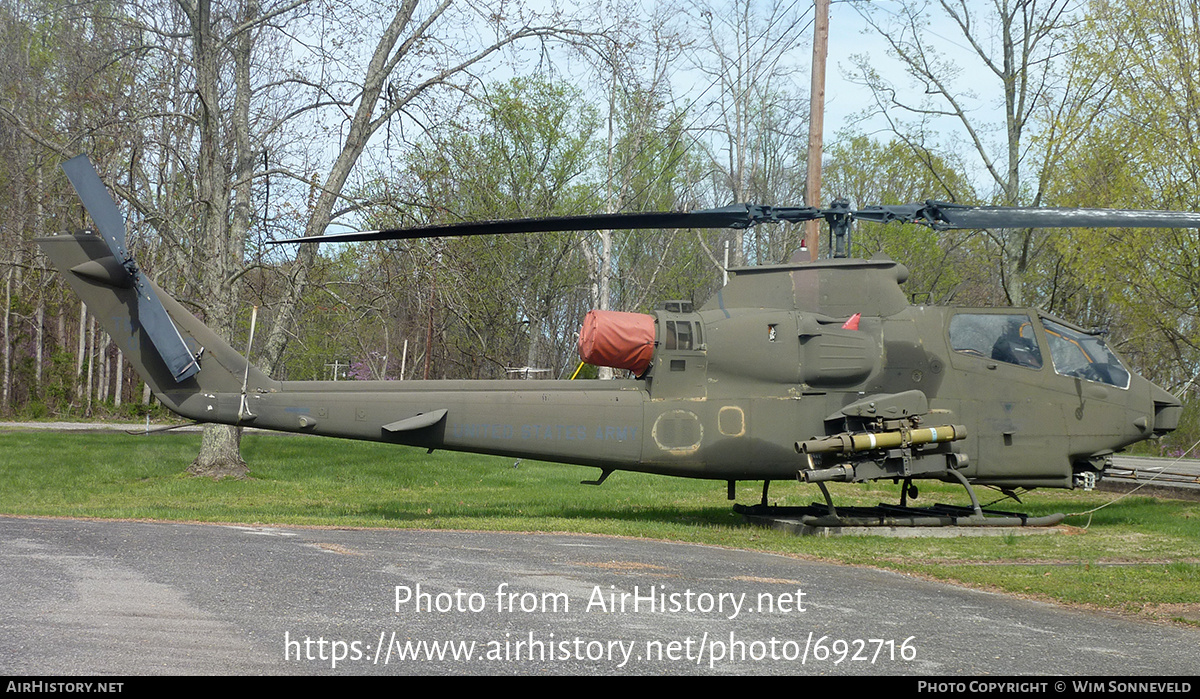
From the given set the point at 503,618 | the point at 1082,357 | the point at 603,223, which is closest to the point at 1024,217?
the point at 1082,357

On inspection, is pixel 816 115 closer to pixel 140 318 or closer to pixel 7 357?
pixel 140 318

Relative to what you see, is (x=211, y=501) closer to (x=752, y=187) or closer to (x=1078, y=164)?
(x=1078, y=164)

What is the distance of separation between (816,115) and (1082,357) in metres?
5.90

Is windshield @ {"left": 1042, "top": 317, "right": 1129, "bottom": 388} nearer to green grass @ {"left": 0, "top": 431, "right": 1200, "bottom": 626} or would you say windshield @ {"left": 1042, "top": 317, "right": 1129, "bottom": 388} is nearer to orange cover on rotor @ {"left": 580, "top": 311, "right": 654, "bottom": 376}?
green grass @ {"left": 0, "top": 431, "right": 1200, "bottom": 626}

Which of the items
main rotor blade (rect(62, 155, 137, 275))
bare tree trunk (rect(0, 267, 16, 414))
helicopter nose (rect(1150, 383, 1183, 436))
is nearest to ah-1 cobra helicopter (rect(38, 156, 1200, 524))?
main rotor blade (rect(62, 155, 137, 275))

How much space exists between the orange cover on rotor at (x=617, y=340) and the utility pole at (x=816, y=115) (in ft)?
15.9

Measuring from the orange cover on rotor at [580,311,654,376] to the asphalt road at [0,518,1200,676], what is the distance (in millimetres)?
2857

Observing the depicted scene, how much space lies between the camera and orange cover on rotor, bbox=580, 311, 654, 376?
37.3 ft

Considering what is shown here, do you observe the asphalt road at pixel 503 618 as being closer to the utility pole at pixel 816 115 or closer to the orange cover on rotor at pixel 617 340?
the orange cover on rotor at pixel 617 340

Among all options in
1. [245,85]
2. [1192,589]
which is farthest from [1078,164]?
[245,85]

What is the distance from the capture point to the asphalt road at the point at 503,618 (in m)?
5.50

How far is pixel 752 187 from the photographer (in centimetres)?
3866

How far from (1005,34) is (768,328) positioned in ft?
60.2

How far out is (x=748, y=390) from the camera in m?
11.7
